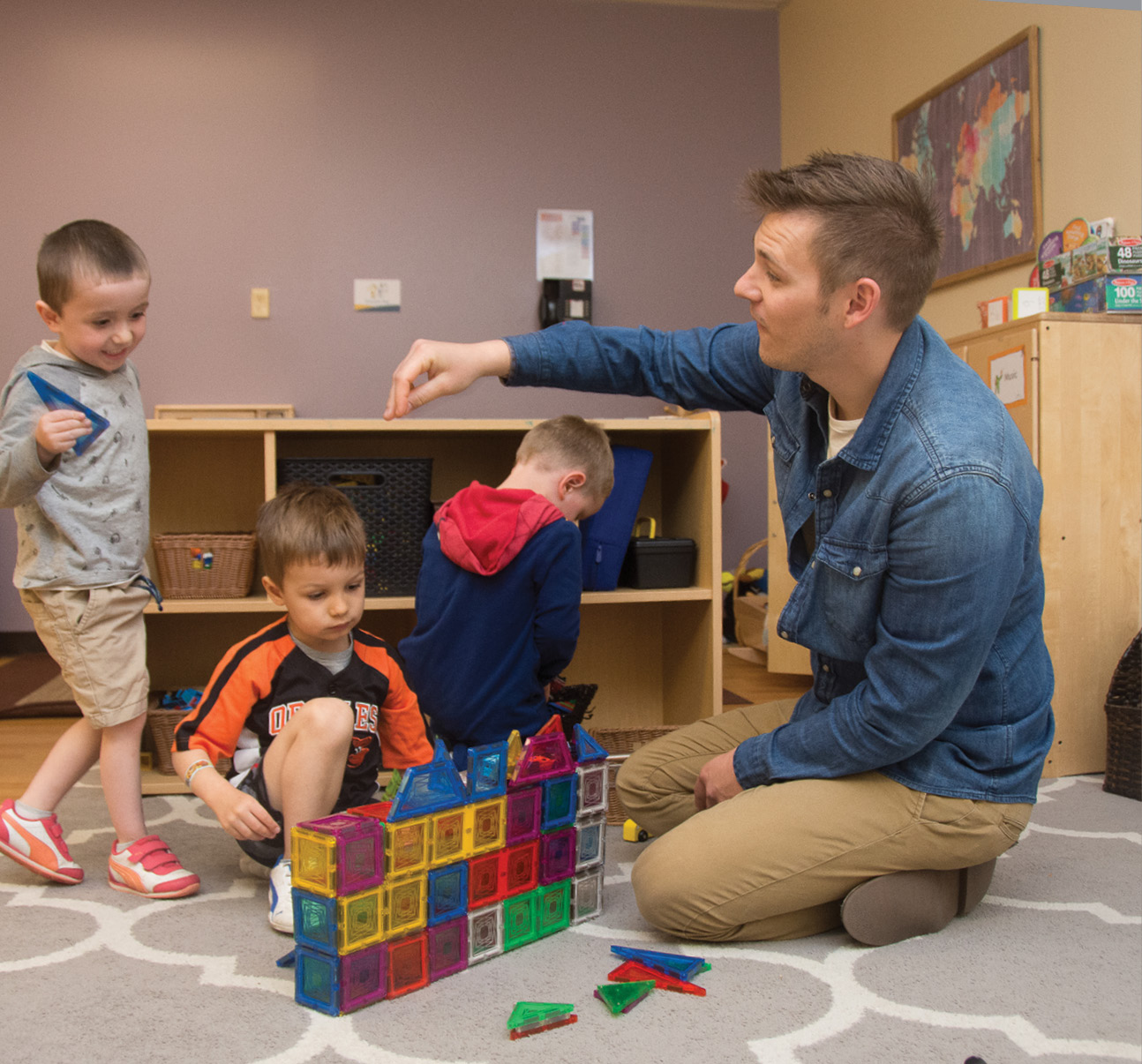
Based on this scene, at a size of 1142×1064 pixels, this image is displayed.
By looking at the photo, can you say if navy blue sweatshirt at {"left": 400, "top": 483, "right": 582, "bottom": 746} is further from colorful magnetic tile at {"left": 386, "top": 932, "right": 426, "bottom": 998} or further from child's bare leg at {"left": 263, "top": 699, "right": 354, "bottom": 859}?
colorful magnetic tile at {"left": 386, "top": 932, "right": 426, "bottom": 998}

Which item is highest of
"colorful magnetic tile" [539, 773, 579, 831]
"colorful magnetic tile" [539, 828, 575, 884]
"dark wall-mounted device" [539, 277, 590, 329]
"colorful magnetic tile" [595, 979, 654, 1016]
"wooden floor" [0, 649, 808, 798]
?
"dark wall-mounted device" [539, 277, 590, 329]

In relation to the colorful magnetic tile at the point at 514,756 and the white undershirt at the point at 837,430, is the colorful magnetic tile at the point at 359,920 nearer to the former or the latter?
the colorful magnetic tile at the point at 514,756

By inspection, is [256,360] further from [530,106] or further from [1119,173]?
[1119,173]

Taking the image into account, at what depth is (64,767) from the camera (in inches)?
64.9

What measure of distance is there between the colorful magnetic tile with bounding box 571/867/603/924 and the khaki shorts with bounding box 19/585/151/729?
29.6 inches

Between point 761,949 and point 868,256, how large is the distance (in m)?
0.87

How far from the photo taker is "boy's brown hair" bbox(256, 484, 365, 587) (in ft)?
4.99

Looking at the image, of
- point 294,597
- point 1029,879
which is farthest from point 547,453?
point 1029,879

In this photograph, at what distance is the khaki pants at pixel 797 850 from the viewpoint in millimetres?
1297

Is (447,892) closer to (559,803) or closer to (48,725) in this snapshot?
(559,803)

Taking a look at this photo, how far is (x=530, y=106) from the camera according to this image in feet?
15.2

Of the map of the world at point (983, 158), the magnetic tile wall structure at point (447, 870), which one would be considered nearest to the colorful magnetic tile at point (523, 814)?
the magnetic tile wall structure at point (447, 870)

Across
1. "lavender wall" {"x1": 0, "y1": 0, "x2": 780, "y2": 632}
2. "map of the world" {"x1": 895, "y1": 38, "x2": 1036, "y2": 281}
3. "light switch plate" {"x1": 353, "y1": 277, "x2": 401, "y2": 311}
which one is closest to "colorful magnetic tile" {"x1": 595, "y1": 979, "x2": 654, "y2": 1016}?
"map of the world" {"x1": 895, "y1": 38, "x2": 1036, "y2": 281}

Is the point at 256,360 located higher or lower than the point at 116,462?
higher
